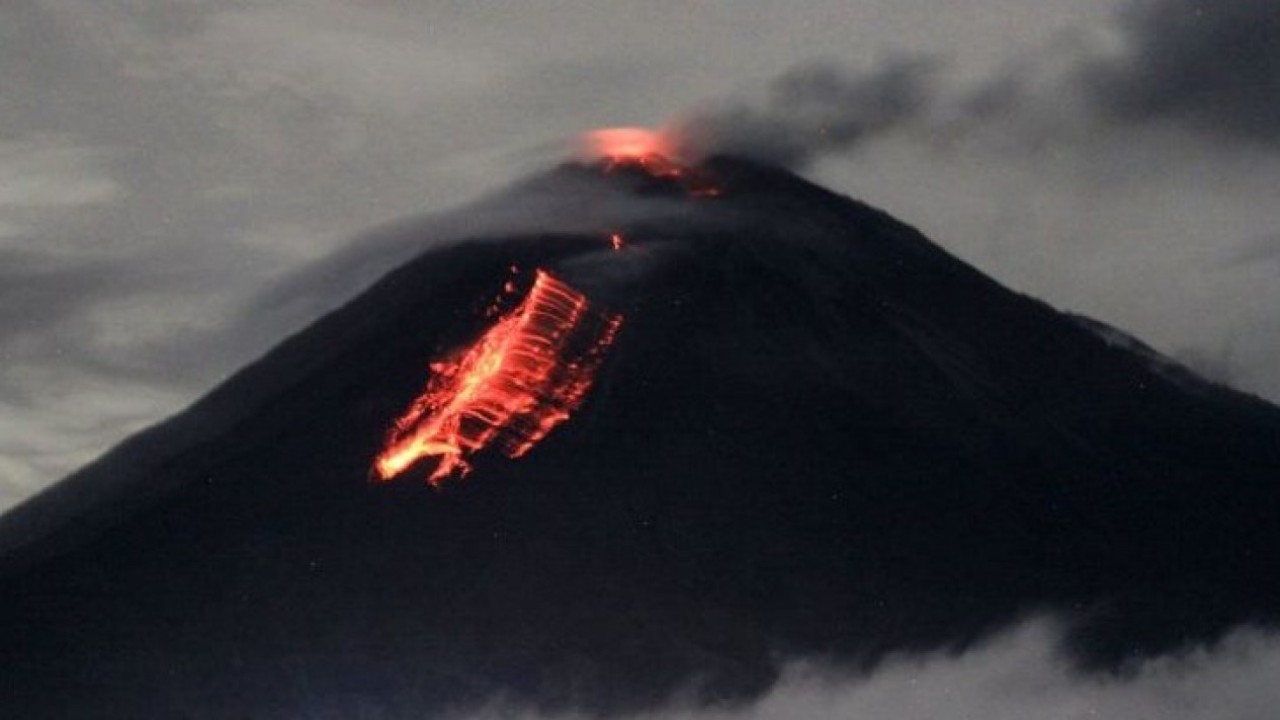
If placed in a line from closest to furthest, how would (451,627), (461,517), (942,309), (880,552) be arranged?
(451,627) → (461,517) → (880,552) → (942,309)

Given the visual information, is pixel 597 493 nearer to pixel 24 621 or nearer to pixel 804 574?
pixel 804 574

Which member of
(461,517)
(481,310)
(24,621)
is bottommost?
(24,621)

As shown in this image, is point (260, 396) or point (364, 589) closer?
point (364, 589)

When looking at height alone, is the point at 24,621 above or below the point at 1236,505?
below

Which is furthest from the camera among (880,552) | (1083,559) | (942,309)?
(942,309)

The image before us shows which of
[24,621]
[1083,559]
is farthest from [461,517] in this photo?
[1083,559]
